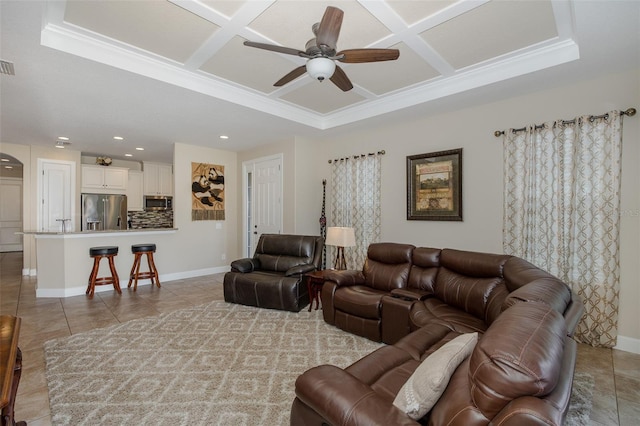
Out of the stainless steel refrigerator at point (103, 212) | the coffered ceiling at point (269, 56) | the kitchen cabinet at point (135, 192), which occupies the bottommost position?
the stainless steel refrigerator at point (103, 212)

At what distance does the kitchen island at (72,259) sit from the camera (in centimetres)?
455

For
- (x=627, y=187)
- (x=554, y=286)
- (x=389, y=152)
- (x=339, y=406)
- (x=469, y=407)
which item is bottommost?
(x=339, y=406)

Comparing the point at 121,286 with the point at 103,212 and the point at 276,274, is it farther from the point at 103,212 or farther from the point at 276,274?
the point at 276,274

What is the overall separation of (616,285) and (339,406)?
10.7 ft

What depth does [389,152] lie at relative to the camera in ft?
15.3

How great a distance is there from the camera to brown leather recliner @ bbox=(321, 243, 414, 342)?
2.97 m

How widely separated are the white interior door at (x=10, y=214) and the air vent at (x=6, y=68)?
9.75 meters

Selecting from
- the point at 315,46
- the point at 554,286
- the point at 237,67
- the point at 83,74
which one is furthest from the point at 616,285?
the point at 83,74

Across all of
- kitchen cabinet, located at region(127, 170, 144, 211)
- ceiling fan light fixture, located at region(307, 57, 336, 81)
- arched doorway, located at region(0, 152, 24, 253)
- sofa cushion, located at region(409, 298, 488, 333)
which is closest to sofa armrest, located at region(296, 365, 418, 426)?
sofa cushion, located at region(409, 298, 488, 333)

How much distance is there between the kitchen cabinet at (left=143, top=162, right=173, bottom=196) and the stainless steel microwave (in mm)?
136

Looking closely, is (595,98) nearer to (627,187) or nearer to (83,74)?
(627,187)

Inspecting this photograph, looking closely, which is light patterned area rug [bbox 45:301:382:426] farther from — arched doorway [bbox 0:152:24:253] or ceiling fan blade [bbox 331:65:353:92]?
arched doorway [bbox 0:152:24:253]

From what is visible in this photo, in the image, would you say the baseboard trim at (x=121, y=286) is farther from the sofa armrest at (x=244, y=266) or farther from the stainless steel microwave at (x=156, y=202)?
the stainless steel microwave at (x=156, y=202)

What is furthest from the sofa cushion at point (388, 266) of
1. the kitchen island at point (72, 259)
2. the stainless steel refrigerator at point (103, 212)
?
the stainless steel refrigerator at point (103, 212)
